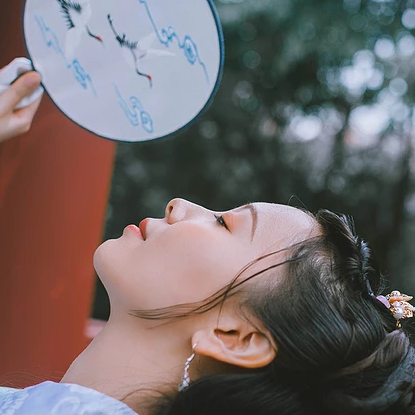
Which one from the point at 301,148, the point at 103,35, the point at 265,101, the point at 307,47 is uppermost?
the point at 103,35

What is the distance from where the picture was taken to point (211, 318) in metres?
1.03

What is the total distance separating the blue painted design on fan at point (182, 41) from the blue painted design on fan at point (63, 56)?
0.23 m

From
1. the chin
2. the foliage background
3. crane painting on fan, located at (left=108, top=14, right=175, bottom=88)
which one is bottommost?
the foliage background

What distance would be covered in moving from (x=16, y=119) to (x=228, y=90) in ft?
13.9

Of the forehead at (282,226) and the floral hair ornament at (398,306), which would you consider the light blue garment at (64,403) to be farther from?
the floral hair ornament at (398,306)

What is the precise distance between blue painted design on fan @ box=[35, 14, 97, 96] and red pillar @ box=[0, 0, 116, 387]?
0.24 metres

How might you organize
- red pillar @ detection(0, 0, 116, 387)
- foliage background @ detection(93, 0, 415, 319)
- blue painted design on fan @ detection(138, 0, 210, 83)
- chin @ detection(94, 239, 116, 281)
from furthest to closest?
foliage background @ detection(93, 0, 415, 319) → red pillar @ detection(0, 0, 116, 387) → blue painted design on fan @ detection(138, 0, 210, 83) → chin @ detection(94, 239, 116, 281)

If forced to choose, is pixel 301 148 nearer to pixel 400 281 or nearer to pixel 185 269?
pixel 400 281

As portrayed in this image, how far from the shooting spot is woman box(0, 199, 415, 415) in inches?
38.2

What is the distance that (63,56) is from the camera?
1464 millimetres

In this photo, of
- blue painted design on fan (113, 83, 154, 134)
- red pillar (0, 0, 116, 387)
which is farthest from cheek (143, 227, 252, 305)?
red pillar (0, 0, 116, 387)

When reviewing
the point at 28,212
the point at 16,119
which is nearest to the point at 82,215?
the point at 28,212

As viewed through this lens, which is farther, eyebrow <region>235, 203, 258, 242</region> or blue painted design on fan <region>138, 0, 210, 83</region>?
blue painted design on fan <region>138, 0, 210, 83</region>

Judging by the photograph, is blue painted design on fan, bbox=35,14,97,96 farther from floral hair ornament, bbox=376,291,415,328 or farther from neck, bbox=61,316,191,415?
floral hair ornament, bbox=376,291,415,328
